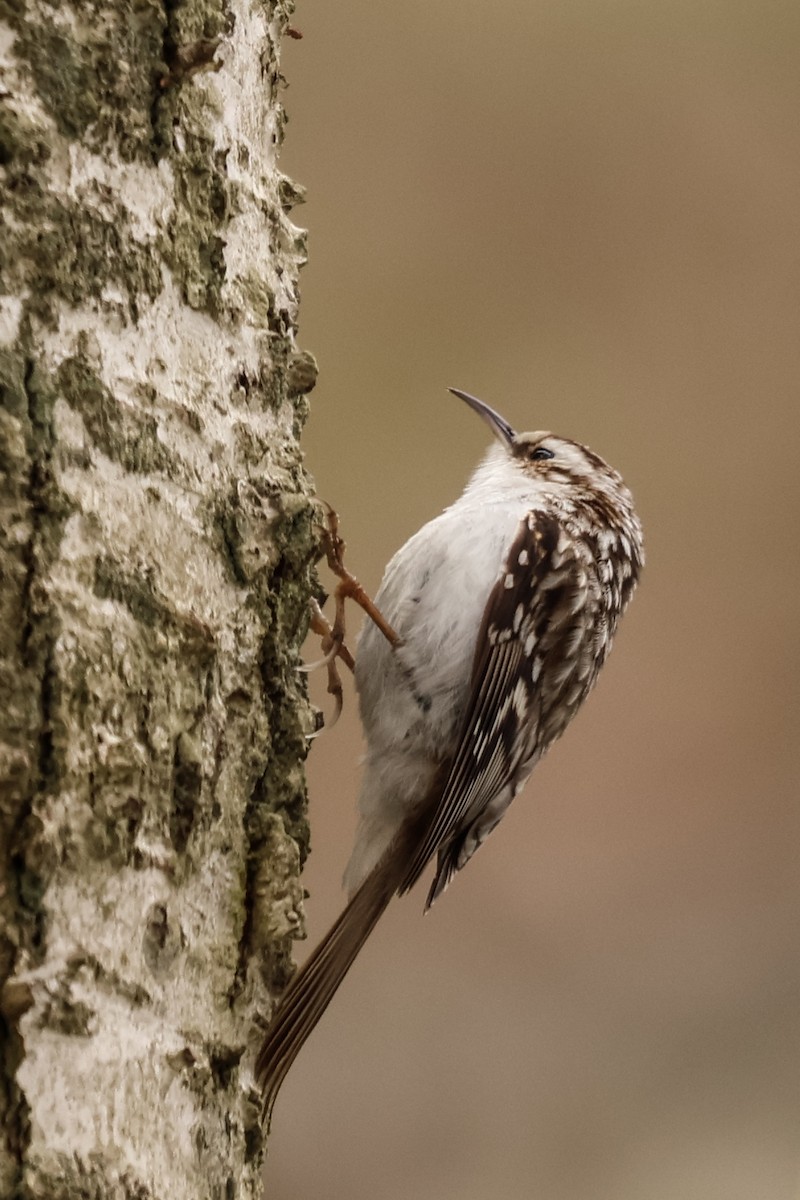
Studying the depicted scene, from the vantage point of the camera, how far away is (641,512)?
13.6ft

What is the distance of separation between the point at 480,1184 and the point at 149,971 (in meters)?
3.02

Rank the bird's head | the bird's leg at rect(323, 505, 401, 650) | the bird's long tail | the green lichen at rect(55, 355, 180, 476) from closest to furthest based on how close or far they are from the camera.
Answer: the green lichen at rect(55, 355, 180, 476)
the bird's long tail
the bird's leg at rect(323, 505, 401, 650)
the bird's head

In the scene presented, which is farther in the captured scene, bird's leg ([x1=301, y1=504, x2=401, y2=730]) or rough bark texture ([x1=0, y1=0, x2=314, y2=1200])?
bird's leg ([x1=301, y1=504, x2=401, y2=730])

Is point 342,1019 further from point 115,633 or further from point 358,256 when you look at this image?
point 115,633

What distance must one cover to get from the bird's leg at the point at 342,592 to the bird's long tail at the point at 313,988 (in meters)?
0.39

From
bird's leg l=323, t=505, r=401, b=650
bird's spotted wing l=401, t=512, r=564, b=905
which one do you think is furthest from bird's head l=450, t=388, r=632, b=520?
bird's leg l=323, t=505, r=401, b=650

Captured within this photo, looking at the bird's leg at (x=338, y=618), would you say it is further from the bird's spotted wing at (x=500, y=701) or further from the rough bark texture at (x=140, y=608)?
the rough bark texture at (x=140, y=608)

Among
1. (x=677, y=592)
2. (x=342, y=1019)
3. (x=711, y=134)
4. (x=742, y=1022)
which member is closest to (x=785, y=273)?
(x=711, y=134)

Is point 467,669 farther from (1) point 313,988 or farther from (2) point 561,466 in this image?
(1) point 313,988

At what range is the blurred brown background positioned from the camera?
12.1 ft

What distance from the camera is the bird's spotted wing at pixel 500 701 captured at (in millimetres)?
1906

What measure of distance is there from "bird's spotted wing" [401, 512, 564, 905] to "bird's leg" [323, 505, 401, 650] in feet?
0.50

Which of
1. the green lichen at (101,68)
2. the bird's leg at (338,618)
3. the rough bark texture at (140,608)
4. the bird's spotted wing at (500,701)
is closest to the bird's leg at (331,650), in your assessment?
the bird's leg at (338,618)

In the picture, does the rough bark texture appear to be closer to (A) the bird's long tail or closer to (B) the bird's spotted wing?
(A) the bird's long tail
